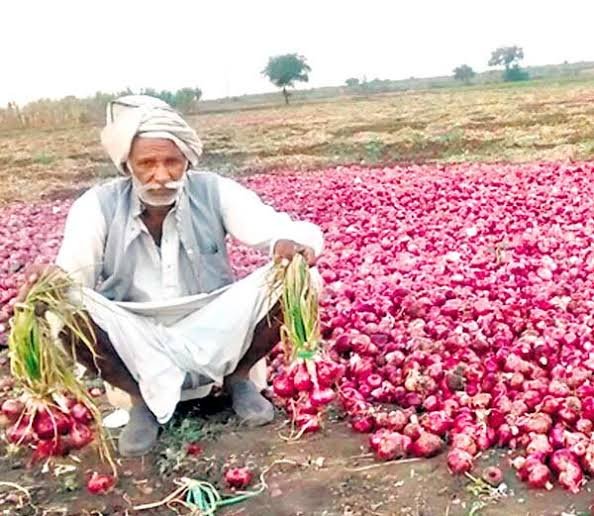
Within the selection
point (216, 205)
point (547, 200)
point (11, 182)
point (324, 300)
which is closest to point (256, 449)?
point (216, 205)

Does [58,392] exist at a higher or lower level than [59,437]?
higher

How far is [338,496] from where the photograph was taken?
2688mm

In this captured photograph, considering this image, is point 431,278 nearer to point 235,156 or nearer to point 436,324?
point 436,324

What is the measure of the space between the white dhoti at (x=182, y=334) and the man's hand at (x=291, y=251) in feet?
0.25

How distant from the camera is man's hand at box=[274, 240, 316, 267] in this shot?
2.84m

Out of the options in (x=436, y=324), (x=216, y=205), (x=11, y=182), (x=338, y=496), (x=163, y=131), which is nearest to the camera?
(x=338, y=496)

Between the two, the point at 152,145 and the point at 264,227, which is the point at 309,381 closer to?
the point at 264,227

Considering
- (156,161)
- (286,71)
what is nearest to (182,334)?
(156,161)

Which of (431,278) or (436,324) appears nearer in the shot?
(436,324)

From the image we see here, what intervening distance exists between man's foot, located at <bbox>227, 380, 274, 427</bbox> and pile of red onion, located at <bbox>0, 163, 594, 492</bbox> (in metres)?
0.26

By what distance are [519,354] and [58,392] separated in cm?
159

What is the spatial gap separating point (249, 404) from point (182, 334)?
356 mm

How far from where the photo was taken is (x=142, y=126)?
2.92 meters

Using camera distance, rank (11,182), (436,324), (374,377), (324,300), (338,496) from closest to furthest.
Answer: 1. (338,496)
2. (374,377)
3. (436,324)
4. (324,300)
5. (11,182)
